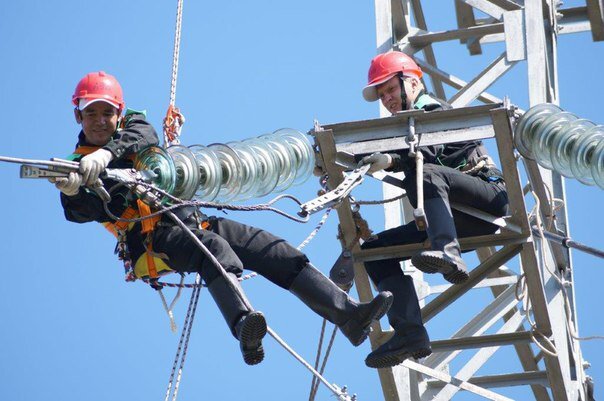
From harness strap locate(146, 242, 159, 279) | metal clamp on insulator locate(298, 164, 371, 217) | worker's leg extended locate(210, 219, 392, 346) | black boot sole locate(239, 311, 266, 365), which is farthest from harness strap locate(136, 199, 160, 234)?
black boot sole locate(239, 311, 266, 365)

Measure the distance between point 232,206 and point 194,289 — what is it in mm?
866

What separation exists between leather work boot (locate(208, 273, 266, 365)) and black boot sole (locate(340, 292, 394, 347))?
73 cm

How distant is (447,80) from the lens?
13977 millimetres

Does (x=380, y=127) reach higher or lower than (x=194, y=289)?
higher

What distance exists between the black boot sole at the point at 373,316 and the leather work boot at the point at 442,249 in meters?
0.33

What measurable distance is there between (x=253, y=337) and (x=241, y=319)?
0.45ft

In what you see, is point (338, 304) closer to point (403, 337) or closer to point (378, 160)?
point (403, 337)

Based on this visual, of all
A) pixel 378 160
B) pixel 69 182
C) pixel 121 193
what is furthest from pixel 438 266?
pixel 69 182

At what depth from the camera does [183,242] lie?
414 inches

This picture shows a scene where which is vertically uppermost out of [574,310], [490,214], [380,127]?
[380,127]

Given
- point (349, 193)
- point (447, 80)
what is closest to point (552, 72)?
point (447, 80)

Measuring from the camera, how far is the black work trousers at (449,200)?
11.1 meters

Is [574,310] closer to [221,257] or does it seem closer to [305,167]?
[305,167]

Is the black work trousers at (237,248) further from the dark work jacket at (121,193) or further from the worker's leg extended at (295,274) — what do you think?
the dark work jacket at (121,193)
